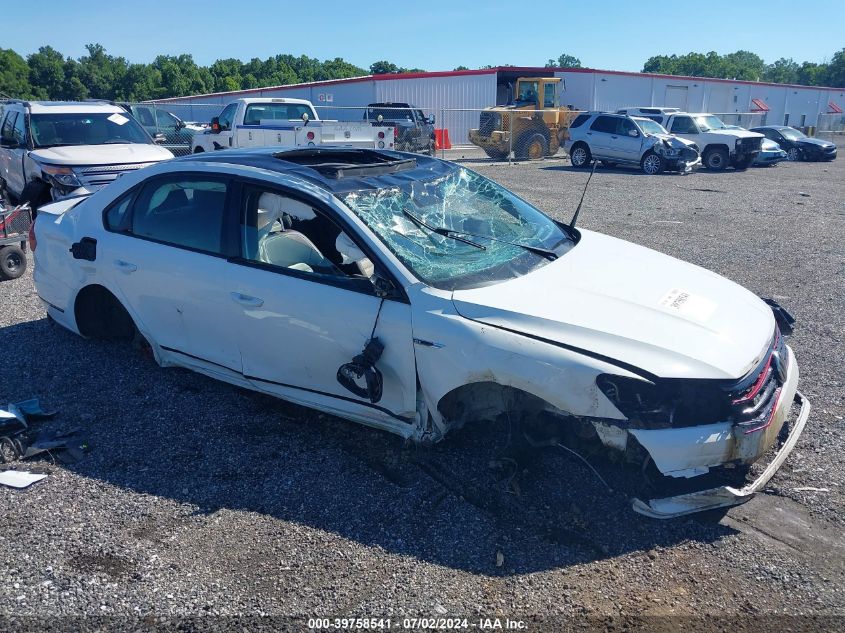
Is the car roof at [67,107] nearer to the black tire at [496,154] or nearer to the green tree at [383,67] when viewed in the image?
the black tire at [496,154]

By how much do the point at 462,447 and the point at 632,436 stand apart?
3.77 ft

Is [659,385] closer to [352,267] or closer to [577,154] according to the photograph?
[352,267]

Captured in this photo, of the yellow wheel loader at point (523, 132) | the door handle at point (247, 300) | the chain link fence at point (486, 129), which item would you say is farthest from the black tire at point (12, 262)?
the yellow wheel loader at point (523, 132)

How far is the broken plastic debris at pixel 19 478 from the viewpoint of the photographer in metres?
3.76

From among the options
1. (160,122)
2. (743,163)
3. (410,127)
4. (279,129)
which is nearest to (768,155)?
(743,163)

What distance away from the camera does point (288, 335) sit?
4004mm

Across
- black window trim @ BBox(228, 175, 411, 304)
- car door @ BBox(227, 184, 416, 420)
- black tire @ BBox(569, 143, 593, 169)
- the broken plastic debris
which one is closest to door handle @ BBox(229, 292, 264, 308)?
car door @ BBox(227, 184, 416, 420)

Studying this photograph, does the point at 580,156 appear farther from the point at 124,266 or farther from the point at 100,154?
the point at 124,266

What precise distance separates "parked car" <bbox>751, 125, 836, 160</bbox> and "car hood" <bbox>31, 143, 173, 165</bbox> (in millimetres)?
24563

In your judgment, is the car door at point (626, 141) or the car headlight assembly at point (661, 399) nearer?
the car headlight assembly at point (661, 399)

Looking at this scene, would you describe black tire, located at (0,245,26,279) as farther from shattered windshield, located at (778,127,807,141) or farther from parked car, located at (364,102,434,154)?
shattered windshield, located at (778,127,807,141)

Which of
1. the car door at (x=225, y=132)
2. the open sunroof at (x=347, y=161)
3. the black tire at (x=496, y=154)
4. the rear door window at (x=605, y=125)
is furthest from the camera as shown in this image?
the black tire at (x=496, y=154)

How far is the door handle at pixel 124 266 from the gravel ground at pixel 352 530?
83cm

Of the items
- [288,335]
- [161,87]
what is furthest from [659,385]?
[161,87]
